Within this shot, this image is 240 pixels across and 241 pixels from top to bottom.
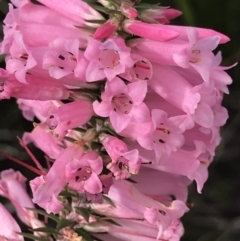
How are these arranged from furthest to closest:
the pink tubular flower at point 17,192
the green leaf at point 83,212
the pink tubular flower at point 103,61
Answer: the pink tubular flower at point 17,192
the green leaf at point 83,212
the pink tubular flower at point 103,61

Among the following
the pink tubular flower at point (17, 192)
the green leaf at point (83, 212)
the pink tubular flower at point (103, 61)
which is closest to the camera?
the pink tubular flower at point (103, 61)

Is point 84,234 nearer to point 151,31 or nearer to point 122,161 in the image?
point 122,161

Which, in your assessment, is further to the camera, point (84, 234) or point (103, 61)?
point (84, 234)

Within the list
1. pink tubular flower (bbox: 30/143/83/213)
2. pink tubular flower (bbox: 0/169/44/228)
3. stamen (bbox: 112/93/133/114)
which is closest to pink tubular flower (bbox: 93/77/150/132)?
stamen (bbox: 112/93/133/114)

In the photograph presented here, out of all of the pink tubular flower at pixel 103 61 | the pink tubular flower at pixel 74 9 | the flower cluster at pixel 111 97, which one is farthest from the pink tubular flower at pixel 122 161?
the pink tubular flower at pixel 74 9

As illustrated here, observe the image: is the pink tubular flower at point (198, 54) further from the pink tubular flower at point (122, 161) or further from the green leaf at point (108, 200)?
the green leaf at point (108, 200)

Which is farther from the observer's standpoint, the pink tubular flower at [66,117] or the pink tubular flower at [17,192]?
the pink tubular flower at [17,192]

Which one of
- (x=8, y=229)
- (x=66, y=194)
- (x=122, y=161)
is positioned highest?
(x=122, y=161)

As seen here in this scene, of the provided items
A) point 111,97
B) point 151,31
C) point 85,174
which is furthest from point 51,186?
point 151,31

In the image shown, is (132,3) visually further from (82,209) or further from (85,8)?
(82,209)
